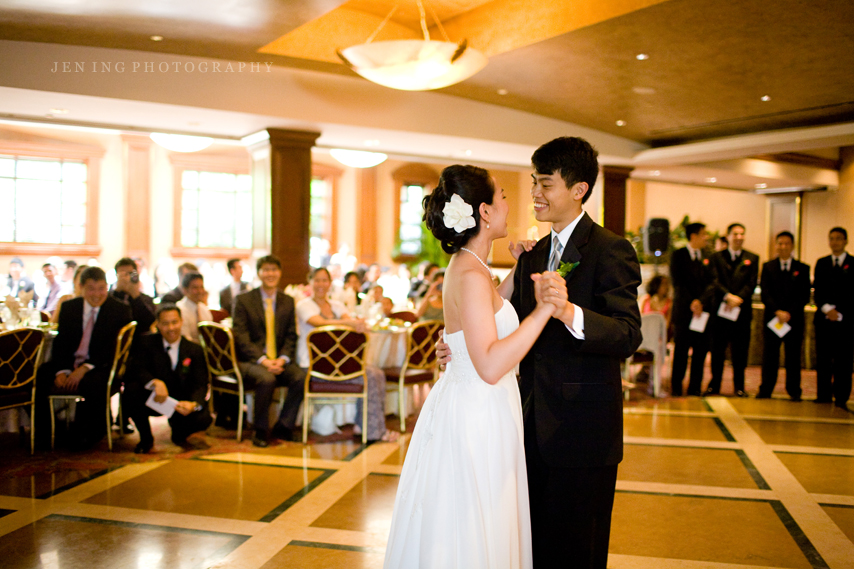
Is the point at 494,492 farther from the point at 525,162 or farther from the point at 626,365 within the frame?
the point at 525,162

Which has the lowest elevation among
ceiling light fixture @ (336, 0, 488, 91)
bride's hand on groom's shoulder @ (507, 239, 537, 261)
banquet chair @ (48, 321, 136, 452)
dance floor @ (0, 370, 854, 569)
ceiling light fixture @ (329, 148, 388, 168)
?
dance floor @ (0, 370, 854, 569)

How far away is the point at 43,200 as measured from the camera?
1293 cm

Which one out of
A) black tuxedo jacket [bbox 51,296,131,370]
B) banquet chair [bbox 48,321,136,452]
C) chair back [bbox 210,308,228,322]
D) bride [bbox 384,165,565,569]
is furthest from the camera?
chair back [bbox 210,308,228,322]

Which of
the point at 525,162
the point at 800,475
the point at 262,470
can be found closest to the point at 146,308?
the point at 262,470

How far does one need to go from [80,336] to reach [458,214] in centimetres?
402

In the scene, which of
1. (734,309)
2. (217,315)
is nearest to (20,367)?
(217,315)

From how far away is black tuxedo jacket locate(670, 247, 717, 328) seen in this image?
720cm

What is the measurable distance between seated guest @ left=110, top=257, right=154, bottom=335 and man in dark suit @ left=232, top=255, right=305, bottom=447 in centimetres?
80

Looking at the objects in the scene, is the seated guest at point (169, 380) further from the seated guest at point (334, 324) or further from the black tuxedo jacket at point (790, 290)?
the black tuxedo jacket at point (790, 290)

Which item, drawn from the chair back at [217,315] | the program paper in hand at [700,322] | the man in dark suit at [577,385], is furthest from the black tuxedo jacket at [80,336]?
the program paper in hand at [700,322]

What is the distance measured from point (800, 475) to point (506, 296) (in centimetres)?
321

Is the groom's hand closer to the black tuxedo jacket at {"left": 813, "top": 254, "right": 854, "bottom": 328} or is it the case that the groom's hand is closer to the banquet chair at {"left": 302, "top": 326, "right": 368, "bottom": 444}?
the banquet chair at {"left": 302, "top": 326, "right": 368, "bottom": 444}

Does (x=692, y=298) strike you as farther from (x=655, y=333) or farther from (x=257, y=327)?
(x=257, y=327)

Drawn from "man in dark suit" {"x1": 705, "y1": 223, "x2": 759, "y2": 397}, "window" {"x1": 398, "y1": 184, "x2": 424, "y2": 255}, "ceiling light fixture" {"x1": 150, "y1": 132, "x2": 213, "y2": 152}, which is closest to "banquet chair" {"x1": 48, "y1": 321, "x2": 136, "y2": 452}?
"ceiling light fixture" {"x1": 150, "y1": 132, "x2": 213, "y2": 152}
